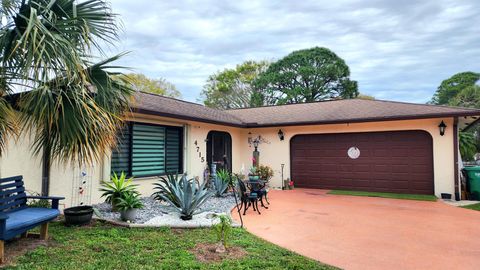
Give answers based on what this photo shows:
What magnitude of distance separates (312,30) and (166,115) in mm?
11549

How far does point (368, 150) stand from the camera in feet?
34.3

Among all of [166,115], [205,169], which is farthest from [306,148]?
[166,115]

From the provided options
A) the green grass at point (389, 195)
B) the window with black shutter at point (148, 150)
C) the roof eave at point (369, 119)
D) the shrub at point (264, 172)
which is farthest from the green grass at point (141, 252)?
the roof eave at point (369, 119)

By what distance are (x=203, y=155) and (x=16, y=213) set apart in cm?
655

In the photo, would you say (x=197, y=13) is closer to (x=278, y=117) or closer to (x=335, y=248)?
(x=278, y=117)

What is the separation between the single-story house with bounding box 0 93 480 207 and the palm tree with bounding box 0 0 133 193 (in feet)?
7.92

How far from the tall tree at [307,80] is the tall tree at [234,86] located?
6.44 feet

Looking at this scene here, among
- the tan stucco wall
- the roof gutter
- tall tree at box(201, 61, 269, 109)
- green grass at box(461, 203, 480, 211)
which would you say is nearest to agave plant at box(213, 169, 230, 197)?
the tan stucco wall

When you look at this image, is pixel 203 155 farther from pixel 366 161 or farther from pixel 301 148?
pixel 366 161

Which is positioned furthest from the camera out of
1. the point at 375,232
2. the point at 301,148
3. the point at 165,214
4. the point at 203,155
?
the point at 301,148

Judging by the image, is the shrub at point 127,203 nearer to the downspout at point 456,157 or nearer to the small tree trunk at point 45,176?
the small tree trunk at point 45,176

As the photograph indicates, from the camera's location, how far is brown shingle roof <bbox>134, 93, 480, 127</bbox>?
8.76 m

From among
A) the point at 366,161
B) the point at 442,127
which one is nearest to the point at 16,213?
the point at 366,161

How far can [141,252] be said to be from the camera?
158 inches
